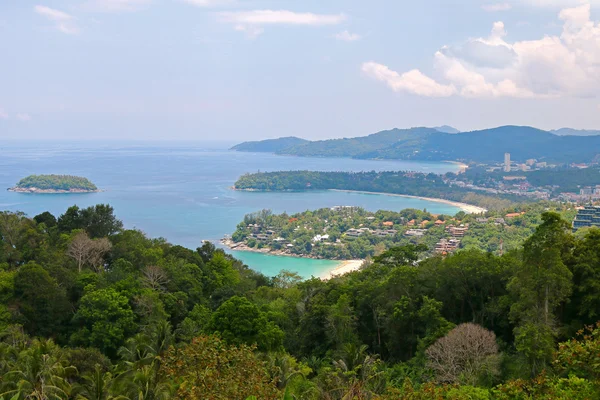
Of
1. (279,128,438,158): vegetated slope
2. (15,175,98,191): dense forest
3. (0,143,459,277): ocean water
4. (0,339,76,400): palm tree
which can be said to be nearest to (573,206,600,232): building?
(0,143,459,277): ocean water

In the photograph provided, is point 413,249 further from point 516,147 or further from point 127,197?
point 516,147

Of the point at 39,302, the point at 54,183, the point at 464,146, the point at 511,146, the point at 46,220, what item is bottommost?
the point at 54,183

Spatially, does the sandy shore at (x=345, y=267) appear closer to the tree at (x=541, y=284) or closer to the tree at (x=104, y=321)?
the tree at (x=104, y=321)

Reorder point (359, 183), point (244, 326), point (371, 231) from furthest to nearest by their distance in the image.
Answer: point (359, 183) → point (371, 231) → point (244, 326)

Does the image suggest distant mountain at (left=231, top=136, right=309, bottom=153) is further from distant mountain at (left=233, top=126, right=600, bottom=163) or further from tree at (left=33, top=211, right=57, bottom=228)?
tree at (left=33, top=211, right=57, bottom=228)

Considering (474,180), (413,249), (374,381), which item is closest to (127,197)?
(474,180)

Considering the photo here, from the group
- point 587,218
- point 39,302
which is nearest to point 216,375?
point 39,302

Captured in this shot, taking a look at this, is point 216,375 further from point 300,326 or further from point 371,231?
point 371,231

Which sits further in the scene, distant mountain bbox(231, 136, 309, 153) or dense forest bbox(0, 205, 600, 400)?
distant mountain bbox(231, 136, 309, 153)
